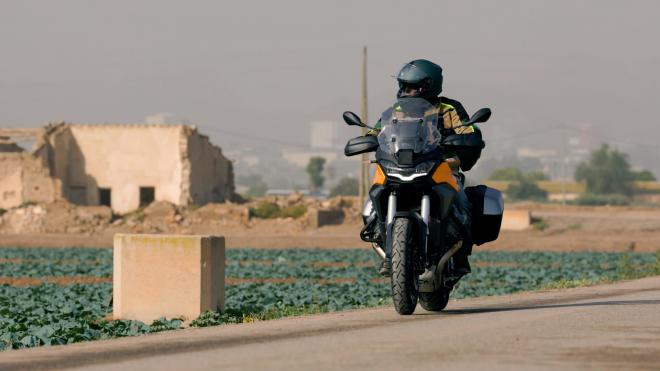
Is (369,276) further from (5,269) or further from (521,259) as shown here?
(521,259)

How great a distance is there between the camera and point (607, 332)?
10383mm

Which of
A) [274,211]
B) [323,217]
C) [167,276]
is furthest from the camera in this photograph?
[274,211]

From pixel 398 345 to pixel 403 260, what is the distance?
2.57m

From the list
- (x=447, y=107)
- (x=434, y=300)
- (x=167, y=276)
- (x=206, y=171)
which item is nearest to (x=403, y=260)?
(x=434, y=300)

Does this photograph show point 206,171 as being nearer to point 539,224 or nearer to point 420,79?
point 539,224

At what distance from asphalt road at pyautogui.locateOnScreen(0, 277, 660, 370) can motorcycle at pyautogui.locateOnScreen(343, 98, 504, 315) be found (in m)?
0.48

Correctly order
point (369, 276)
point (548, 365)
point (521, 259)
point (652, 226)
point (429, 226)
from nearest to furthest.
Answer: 1. point (548, 365)
2. point (429, 226)
3. point (369, 276)
4. point (521, 259)
5. point (652, 226)

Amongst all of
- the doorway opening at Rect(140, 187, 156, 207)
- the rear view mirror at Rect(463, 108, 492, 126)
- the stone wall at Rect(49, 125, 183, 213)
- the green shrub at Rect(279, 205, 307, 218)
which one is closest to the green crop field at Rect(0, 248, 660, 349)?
the rear view mirror at Rect(463, 108, 492, 126)

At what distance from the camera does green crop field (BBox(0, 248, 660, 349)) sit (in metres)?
14.5

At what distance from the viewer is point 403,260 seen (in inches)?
466

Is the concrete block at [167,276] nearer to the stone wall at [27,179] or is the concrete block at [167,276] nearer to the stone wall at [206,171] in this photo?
the stone wall at [27,179]

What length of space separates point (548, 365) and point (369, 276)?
25423 millimetres

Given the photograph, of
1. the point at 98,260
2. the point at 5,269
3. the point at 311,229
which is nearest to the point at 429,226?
the point at 5,269

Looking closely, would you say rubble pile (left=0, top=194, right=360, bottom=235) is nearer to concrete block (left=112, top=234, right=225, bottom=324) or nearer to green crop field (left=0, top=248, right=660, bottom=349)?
green crop field (left=0, top=248, right=660, bottom=349)
